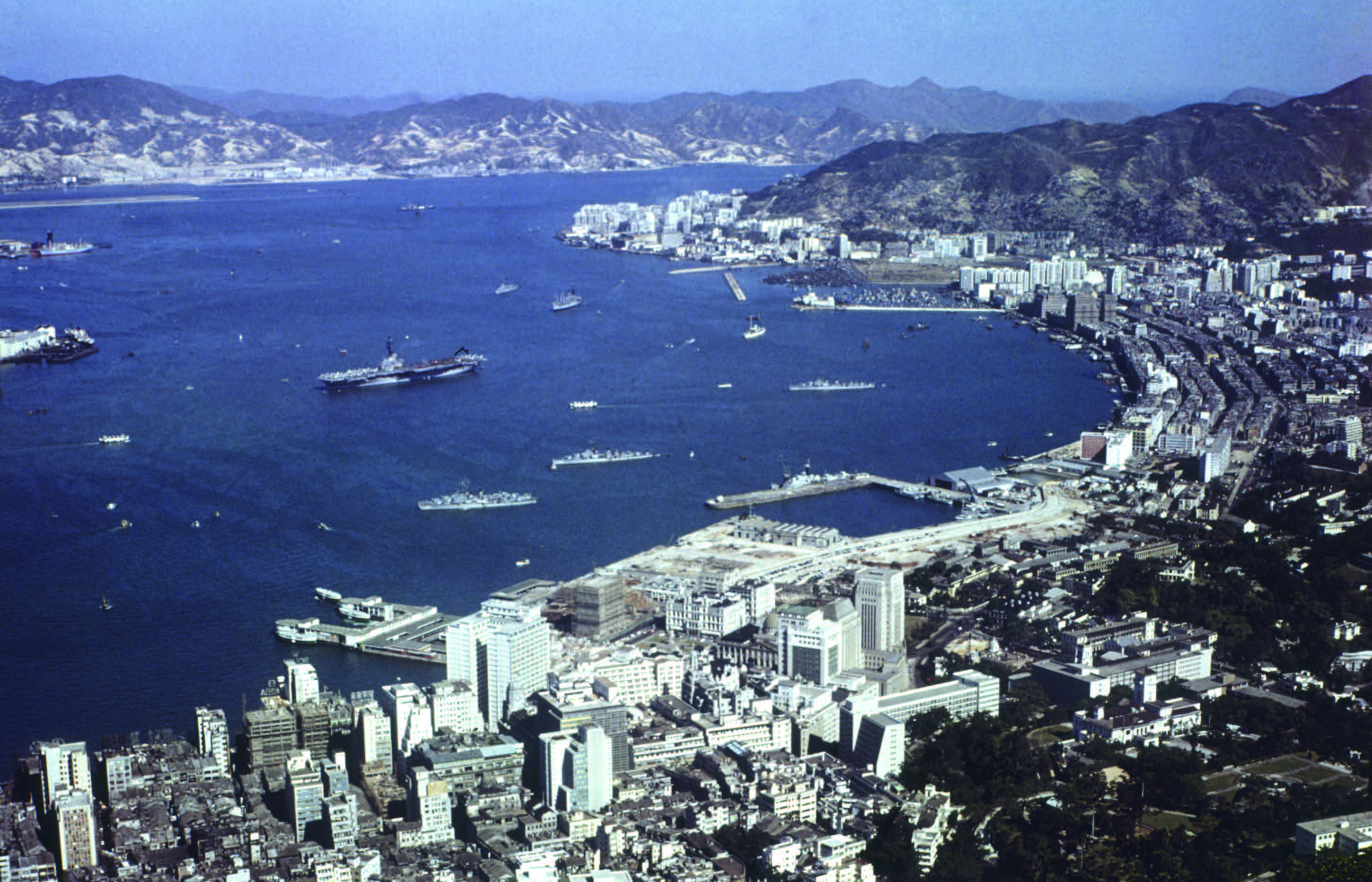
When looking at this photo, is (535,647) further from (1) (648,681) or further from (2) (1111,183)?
(2) (1111,183)

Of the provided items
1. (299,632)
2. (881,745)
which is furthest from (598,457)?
(881,745)

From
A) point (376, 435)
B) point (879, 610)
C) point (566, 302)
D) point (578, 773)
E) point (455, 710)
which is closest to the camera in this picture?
point (578, 773)

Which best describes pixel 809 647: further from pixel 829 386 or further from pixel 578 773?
pixel 829 386

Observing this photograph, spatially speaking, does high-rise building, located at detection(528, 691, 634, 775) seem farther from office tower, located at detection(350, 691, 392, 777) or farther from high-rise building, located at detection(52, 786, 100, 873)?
high-rise building, located at detection(52, 786, 100, 873)

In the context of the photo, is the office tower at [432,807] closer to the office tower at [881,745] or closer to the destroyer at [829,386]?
the office tower at [881,745]

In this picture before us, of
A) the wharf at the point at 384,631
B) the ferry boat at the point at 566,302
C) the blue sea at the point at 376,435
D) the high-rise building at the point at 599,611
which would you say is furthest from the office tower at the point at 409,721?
the ferry boat at the point at 566,302

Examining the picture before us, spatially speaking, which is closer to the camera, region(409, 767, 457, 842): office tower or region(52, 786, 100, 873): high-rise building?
region(52, 786, 100, 873): high-rise building

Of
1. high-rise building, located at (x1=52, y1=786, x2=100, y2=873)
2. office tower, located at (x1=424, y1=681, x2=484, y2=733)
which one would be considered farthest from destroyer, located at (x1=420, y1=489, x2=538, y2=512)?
high-rise building, located at (x1=52, y1=786, x2=100, y2=873)
